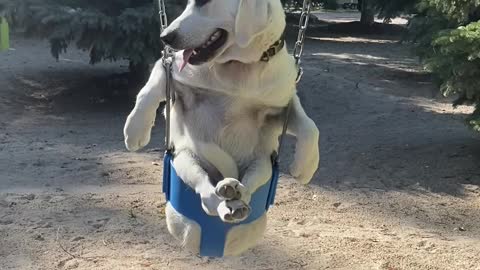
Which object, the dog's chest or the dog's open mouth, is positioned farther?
the dog's chest

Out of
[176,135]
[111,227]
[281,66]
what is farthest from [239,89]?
[111,227]

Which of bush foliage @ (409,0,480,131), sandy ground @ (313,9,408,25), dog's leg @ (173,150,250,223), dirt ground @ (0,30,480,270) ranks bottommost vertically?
sandy ground @ (313,9,408,25)

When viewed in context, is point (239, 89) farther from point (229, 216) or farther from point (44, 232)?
point (44, 232)

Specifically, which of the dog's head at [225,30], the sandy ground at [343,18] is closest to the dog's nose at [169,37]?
the dog's head at [225,30]

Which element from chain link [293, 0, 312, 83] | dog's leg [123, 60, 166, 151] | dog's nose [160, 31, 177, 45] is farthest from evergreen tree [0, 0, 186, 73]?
dog's nose [160, 31, 177, 45]

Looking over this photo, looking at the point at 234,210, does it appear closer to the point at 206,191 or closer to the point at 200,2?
the point at 206,191

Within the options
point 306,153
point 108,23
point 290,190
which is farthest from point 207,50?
point 108,23

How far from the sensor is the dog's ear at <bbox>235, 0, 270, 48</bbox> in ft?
6.15

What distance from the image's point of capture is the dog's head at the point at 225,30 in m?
1.89

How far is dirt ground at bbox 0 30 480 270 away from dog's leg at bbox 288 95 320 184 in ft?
7.48

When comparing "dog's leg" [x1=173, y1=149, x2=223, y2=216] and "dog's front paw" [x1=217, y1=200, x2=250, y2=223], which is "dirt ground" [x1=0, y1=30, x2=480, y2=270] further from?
"dog's front paw" [x1=217, y1=200, x2=250, y2=223]

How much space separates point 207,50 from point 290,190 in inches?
160

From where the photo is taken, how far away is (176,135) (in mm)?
2217

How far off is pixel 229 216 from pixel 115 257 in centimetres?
275
